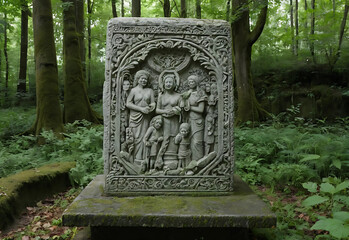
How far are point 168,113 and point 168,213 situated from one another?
1226mm

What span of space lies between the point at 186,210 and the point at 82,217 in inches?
41.4

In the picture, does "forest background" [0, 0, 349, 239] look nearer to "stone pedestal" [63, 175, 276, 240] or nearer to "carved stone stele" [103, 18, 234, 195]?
"stone pedestal" [63, 175, 276, 240]

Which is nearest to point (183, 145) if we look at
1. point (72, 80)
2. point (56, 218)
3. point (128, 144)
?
point (128, 144)

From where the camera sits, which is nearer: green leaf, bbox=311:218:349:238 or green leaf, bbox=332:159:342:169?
green leaf, bbox=311:218:349:238

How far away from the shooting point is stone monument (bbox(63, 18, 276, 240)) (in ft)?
11.7

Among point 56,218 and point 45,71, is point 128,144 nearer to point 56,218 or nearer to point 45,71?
point 56,218

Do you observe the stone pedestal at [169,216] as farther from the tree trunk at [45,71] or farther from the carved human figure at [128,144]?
the tree trunk at [45,71]

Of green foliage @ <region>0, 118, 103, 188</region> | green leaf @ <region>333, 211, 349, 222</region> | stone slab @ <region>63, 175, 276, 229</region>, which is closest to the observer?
green leaf @ <region>333, 211, 349, 222</region>

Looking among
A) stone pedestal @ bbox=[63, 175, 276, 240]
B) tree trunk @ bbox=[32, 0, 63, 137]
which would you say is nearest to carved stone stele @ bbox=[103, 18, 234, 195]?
stone pedestal @ bbox=[63, 175, 276, 240]

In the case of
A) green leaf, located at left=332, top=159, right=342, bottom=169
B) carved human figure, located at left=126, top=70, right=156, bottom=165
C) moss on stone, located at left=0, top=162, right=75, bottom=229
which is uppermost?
carved human figure, located at left=126, top=70, right=156, bottom=165

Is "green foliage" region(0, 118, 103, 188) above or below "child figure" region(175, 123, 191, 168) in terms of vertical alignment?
below

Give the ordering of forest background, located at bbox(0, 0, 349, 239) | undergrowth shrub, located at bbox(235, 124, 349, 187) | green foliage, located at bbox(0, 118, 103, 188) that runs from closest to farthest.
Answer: forest background, located at bbox(0, 0, 349, 239) < undergrowth shrub, located at bbox(235, 124, 349, 187) < green foliage, located at bbox(0, 118, 103, 188)

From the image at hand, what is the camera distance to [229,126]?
3578 millimetres

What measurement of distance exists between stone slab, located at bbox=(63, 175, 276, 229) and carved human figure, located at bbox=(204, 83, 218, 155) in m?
0.68
